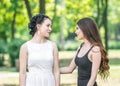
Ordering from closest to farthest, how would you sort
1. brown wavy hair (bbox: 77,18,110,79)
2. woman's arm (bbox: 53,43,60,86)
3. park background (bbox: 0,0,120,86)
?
brown wavy hair (bbox: 77,18,110,79), woman's arm (bbox: 53,43,60,86), park background (bbox: 0,0,120,86)

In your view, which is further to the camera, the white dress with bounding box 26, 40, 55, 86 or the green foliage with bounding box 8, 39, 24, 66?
the green foliage with bounding box 8, 39, 24, 66

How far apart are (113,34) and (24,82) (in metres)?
105

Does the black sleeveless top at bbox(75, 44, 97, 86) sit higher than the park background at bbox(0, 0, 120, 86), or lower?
higher

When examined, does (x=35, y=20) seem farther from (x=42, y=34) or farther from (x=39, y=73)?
(x=39, y=73)

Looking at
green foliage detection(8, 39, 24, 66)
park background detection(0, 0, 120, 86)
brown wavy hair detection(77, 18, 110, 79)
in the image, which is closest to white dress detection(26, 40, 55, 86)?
brown wavy hair detection(77, 18, 110, 79)

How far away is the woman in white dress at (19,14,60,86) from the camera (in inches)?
255

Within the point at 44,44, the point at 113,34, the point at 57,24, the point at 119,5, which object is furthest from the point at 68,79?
the point at 113,34

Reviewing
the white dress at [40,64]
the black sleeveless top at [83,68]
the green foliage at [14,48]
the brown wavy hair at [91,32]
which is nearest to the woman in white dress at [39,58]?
the white dress at [40,64]

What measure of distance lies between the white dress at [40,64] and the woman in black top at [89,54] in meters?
0.41

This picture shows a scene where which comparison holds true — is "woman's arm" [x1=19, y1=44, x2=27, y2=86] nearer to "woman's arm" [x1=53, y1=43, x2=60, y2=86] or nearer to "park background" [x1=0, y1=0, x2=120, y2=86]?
"woman's arm" [x1=53, y1=43, x2=60, y2=86]

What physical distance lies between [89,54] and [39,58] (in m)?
0.70

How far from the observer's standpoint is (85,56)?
21.3 ft

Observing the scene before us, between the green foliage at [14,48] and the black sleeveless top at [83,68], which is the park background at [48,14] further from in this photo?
the black sleeveless top at [83,68]

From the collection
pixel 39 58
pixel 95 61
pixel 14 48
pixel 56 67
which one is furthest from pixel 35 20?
pixel 14 48
